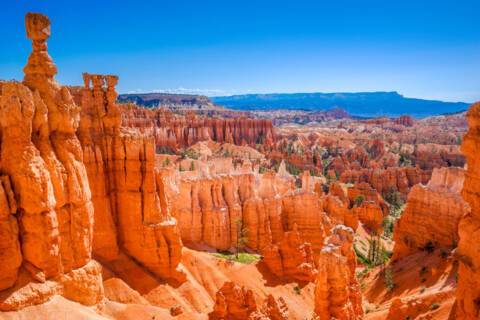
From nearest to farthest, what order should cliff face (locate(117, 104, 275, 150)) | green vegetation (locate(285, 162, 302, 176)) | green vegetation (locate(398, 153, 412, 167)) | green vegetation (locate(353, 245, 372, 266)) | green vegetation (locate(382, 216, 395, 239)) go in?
1. green vegetation (locate(353, 245, 372, 266))
2. green vegetation (locate(382, 216, 395, 239))
3. green vegetation (locate(285, 162, 302, 176))
4. cliff face (locate(117, 104, 275, 150))
5. green vegetation (locate(398, 153, 412, 167))

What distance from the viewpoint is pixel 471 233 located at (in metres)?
11.8

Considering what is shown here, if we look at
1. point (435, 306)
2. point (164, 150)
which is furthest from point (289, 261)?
point (164, 150)

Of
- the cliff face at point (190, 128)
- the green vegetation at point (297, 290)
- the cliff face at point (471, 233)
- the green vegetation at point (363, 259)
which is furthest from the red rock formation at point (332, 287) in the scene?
the cliff face at point (190, 128)

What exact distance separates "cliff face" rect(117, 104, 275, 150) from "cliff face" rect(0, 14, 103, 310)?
6935 cm

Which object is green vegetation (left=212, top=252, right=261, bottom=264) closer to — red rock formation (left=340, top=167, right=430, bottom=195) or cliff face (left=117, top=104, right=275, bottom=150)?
red rock formation (left=340, top=167, right=430, bottom=195)

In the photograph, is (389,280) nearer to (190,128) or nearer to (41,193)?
(41,193)

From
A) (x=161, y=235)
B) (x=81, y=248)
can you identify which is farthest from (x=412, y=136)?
(x=81, y=248)

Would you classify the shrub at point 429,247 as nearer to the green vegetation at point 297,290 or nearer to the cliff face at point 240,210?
the cliff face at point 240,210

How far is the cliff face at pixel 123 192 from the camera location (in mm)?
23125

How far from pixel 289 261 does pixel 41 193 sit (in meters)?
20.5

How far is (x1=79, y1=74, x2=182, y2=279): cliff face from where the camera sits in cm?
2312

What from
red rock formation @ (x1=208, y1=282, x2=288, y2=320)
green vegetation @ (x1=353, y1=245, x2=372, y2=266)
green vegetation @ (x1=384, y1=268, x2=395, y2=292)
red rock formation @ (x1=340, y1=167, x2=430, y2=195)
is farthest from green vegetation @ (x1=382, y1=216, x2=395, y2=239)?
red rock formation @ (x1=208, y1=282, x2=288, y2=320)

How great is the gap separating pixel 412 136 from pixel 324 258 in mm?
135250

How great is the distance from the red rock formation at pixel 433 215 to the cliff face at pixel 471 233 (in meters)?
20.5
